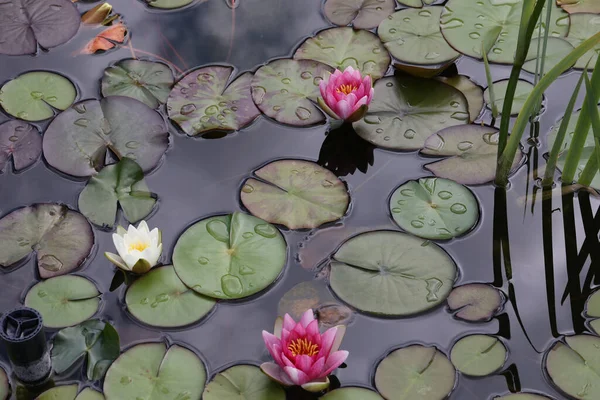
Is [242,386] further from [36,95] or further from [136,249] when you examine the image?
[36,95]

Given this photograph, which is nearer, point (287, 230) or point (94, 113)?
point (287, 230)

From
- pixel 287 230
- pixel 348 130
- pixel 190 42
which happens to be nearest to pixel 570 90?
pixel 348 130

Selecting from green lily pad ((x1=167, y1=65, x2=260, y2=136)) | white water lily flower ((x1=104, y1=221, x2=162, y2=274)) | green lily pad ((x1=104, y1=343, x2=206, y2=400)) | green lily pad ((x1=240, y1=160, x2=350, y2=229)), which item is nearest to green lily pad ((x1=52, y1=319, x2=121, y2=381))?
green lily pad ((x1=104, y1=343, x2=206, y2=400))

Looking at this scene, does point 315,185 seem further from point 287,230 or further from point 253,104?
point 253,104

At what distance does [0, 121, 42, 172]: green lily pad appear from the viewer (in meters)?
3.05

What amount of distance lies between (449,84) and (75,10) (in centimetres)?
194

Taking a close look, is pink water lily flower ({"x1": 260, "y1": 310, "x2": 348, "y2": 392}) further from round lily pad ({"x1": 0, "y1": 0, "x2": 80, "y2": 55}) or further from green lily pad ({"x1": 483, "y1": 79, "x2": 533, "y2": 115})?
round lily pad ({"x1": 0, "y1": 0, "x2": 80, "y2": 55})

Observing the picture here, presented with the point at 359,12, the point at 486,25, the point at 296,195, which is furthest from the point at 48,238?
the point at 486,25

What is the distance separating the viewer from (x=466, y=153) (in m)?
3.09

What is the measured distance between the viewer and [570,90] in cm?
338

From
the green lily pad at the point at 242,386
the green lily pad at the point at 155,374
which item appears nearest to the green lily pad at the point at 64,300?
the green lily pad at the point at 155,374

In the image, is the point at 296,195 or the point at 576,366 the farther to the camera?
the point at 296,195

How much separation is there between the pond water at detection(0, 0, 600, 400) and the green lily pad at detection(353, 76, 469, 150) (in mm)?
69

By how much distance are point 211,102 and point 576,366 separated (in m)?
1.87
